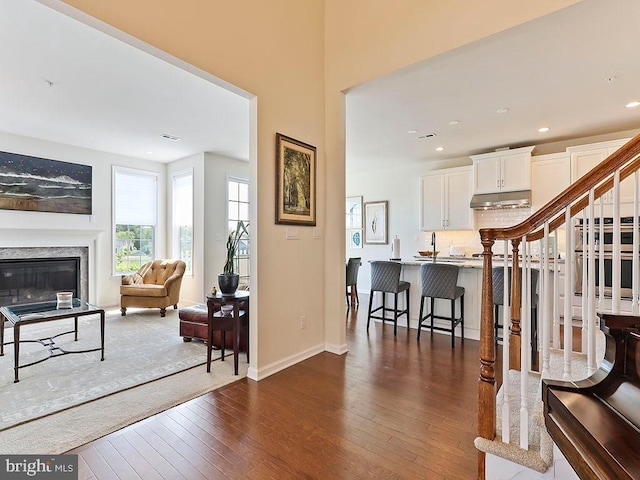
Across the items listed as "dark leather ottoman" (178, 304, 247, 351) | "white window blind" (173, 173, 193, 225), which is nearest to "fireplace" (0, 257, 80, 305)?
"white window blind" (173, 173, 193, 225)

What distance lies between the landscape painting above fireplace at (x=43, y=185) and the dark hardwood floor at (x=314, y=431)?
4.73m

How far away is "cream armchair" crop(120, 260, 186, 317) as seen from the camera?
5.20m

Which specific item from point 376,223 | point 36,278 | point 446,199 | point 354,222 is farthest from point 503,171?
point 36,278

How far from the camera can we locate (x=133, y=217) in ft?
20.6

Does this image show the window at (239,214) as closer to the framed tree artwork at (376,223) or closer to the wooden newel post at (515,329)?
the framed tree artwork at (376,223)

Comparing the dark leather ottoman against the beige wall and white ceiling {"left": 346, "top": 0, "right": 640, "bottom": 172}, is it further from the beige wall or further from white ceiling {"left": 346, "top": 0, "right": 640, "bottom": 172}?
white ceiling {"left": 346, "top": 0, "right": 640, "bottom": 172}

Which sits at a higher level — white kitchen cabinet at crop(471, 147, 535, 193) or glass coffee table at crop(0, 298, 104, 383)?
white kitchen cabinet at crop(471, 147, 535, 193)

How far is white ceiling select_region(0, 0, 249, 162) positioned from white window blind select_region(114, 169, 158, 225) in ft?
2.11

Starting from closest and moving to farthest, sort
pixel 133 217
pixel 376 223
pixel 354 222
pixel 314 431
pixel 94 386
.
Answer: pixel 314 431 < pixel 94 386 < pixel 133 217 < pixel 376 223 < pixel 354 222

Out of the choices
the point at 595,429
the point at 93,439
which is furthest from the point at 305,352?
the point at 595,429

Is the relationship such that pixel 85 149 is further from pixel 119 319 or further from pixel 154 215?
pixel 119 319

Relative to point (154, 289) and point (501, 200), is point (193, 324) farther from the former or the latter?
point (501, 200)

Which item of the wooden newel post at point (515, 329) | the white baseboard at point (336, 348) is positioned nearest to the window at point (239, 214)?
the white baseboard at point (336, 348)

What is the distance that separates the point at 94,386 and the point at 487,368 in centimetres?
298
